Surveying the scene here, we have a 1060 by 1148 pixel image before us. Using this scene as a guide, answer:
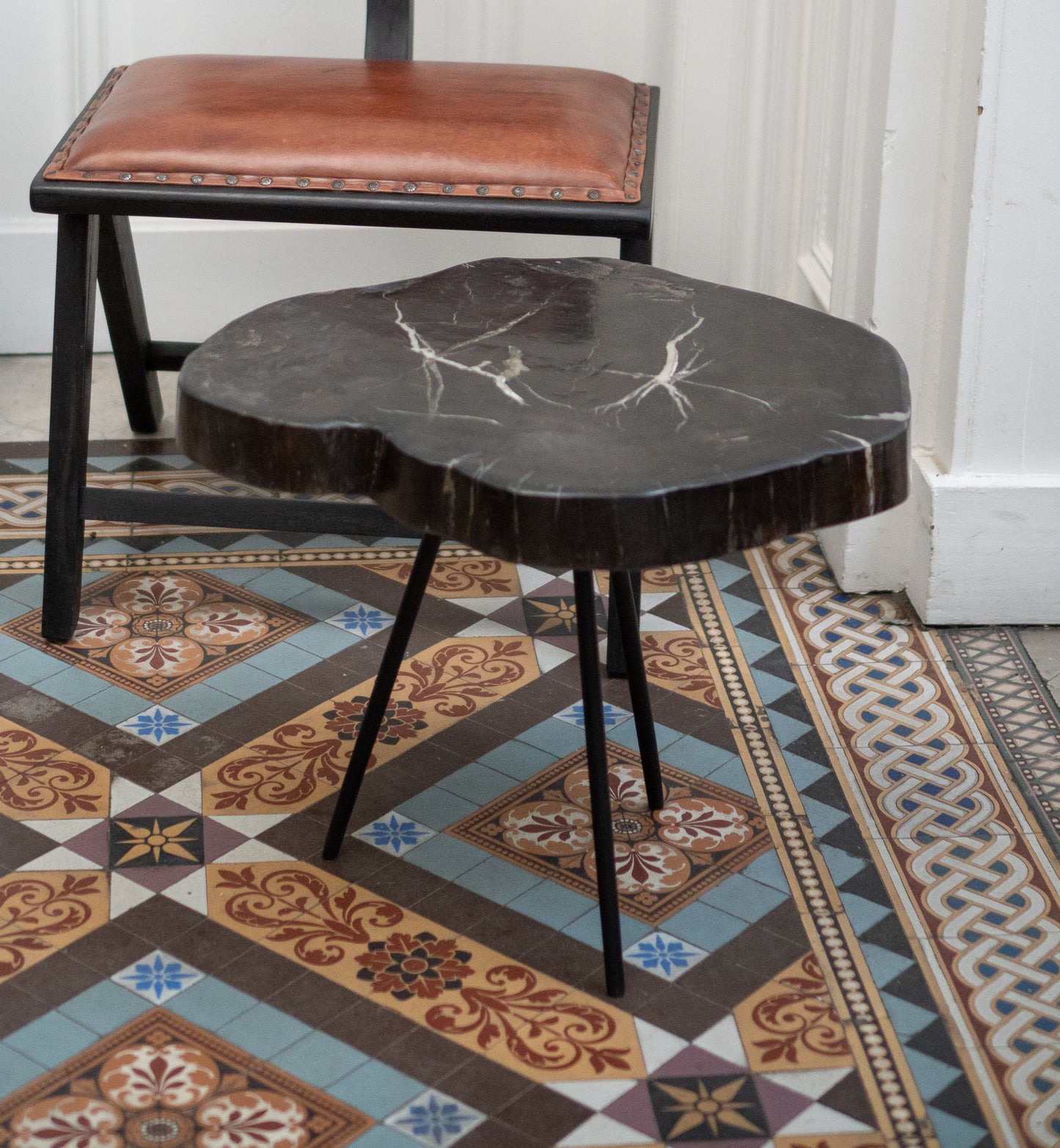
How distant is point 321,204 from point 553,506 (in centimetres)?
82

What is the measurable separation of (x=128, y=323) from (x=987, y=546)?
137 cm

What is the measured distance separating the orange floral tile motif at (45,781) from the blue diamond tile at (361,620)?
43 centimetres

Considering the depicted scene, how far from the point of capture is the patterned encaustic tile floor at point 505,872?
1.30 meters

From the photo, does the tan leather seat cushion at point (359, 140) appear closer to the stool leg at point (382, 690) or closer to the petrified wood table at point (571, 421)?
the petrified wood table at point (571, 421)

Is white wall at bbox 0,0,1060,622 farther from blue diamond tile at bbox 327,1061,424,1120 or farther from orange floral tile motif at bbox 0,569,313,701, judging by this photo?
blue diamond tile at bbox 327,1061,424,1120

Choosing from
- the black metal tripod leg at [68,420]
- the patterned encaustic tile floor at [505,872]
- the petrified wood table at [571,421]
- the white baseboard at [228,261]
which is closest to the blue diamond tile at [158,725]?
→ the patterned encaustic tile floor at [505,872]

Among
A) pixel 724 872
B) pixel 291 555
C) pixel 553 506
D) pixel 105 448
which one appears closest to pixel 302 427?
pixel 553 506

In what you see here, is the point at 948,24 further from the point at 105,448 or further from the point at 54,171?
the point at 105,448

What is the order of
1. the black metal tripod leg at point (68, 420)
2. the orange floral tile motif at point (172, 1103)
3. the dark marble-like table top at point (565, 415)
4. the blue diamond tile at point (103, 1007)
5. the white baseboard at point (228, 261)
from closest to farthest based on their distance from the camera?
the dark marble-like table top at point (565, 415)
the orange floral tile motif at point (172, 1103)
the blue diamond tile at point (103, 1007)
the black metal tripod leg at point (68, 420)
the white baseboard at point (228, 261)

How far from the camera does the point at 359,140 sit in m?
1.80

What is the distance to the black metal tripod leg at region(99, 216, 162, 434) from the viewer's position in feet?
7.47

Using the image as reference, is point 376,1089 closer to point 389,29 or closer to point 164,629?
point 164,629

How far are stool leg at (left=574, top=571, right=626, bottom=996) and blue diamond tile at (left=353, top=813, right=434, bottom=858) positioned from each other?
0.29 m

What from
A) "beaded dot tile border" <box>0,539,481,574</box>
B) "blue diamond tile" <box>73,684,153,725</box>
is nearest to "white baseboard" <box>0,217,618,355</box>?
"beaded dot tile border" <box>0,539,481,574</box>
